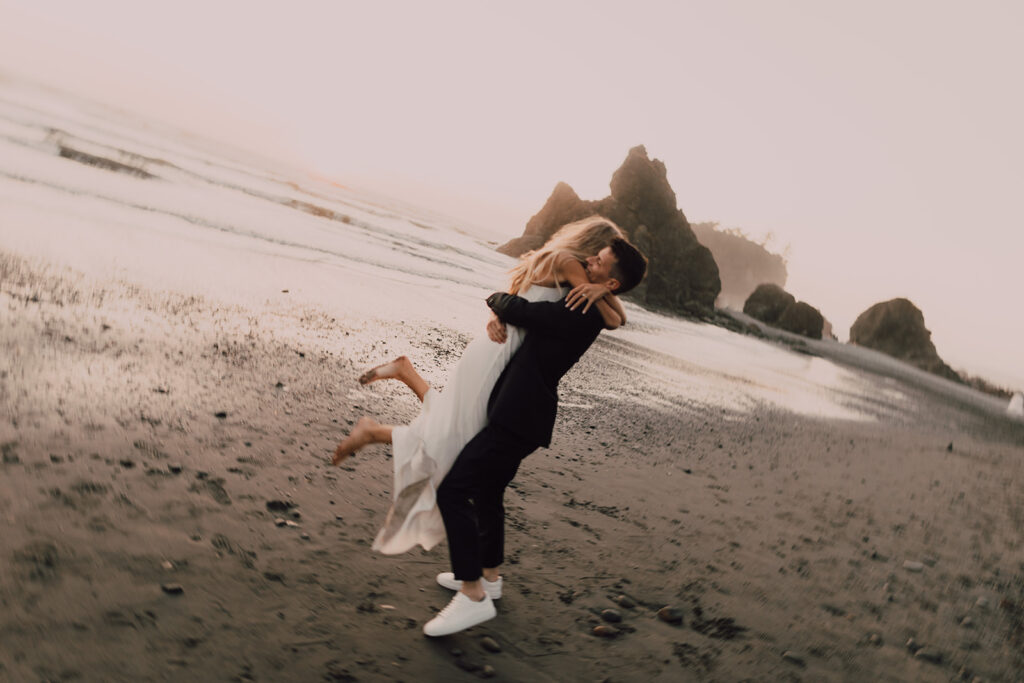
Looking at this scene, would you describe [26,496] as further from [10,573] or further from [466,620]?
[466,620]


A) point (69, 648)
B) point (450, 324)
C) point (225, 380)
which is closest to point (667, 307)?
point (450, 324)

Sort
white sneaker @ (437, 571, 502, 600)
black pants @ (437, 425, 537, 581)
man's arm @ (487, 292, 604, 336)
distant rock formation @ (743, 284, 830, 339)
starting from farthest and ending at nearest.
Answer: distant rock formation @ (743, 284, 830, 339) → white sneaker @ (437, 571, 502, 600) → black pants @ (437, 425, 537, 581) → man's arm @ (487, 292, 604, 336)

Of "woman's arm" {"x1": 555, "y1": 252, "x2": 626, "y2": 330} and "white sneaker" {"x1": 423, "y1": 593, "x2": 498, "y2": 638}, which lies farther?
"white sneaker" {"x1": 423, "y1": 593, "x2": 498, "y2": 638}

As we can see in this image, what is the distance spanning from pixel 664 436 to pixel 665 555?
372 centimetres

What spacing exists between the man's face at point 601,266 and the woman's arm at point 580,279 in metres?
0.04

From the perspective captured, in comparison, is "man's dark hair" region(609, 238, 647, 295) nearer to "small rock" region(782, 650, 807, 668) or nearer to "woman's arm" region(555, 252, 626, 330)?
"woman's arm" region(555, 252, 626, 330)

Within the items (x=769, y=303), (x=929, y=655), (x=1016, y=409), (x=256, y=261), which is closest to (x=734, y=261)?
(x=769, y=303)

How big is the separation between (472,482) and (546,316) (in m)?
0.94

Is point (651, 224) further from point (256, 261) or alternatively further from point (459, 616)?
point (459, 616)

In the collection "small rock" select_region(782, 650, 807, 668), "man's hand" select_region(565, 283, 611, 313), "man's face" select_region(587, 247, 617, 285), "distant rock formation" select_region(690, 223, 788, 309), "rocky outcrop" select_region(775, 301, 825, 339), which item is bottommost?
"small rock" select_region(782, 650, 807, 668)

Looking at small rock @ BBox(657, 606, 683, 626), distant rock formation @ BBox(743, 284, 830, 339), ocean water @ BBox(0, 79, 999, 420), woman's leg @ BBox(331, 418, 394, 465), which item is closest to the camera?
woman's leg @ BBox(331, 418, 394, 465)

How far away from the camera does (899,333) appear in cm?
6444

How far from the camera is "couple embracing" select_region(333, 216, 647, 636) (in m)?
2.96

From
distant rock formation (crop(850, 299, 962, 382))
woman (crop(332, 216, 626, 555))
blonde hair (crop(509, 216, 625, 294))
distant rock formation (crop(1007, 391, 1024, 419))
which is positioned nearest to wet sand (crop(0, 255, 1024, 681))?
woman (crop(332, 216, 626, 555))
